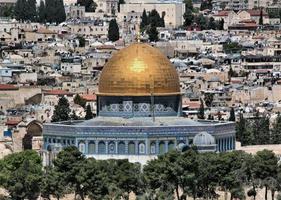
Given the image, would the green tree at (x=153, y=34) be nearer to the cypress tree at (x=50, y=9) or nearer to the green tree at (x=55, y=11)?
the green tree at (x=55, y=11)

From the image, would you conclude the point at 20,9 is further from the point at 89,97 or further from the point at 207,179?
the point at 207,179

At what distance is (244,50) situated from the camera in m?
137

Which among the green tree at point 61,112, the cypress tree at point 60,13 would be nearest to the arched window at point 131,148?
the green tree at point 61,112

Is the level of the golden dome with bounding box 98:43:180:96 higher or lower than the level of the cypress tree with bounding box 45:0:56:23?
higher

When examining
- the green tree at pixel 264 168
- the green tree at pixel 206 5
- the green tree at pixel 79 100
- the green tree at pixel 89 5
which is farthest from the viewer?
the green tree at pixel 206 5

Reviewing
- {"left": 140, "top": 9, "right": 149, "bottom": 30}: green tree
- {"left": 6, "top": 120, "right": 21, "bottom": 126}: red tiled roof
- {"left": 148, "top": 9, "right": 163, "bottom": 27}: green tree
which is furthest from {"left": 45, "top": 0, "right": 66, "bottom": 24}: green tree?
{"left": 6, "top": 120, "right": 21, "bottom": 126}: red tiled roof

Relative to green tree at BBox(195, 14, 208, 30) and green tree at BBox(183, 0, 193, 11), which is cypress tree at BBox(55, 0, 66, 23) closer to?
green tree at BBox(195, 14, 208, 30)

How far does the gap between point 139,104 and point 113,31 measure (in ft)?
232

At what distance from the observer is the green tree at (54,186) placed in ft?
219

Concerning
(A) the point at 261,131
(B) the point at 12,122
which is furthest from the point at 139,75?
(B) the point at 12,122

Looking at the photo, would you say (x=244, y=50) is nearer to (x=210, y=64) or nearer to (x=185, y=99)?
(x=210, y=64)

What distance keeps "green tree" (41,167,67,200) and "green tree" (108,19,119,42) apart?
78517 mm

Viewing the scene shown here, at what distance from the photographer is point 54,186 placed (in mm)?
66625

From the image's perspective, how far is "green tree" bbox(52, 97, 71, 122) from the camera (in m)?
91.4
